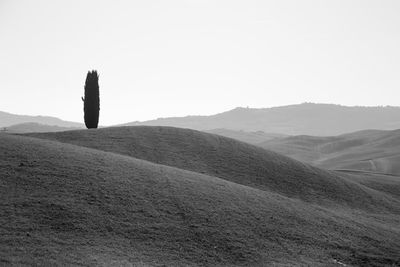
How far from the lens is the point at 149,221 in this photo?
22.5 meters

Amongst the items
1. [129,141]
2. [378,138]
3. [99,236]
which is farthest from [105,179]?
[378,138]

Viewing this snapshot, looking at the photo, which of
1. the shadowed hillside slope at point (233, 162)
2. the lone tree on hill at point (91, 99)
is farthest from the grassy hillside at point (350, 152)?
the lone tree on hill at point (91, 99)

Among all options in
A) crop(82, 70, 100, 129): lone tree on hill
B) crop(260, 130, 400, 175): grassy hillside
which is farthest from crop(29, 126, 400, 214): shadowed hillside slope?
crop(260, 130, 400, 175): grassy hillside

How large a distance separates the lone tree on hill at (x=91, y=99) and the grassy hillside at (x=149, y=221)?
21.9 metres

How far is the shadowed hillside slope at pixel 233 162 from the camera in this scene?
1521 inches

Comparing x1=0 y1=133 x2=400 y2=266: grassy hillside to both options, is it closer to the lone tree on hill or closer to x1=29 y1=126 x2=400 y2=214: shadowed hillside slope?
x1=29 y1=126 x2=400 y2=214: shadowed hillside slope

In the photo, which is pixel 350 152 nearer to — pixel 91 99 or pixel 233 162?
pixel 233 162

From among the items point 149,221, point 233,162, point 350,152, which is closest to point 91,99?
point 233,162

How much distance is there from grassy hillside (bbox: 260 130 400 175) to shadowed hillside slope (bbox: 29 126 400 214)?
135 feet

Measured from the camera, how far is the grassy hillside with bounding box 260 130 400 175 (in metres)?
86.0

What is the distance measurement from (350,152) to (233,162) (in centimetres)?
7937

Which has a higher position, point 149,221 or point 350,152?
point 149,221

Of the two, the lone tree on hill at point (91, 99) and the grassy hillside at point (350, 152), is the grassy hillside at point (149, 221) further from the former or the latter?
the grassy hillside at point (350, 152)

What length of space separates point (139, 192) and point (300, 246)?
1019cm
